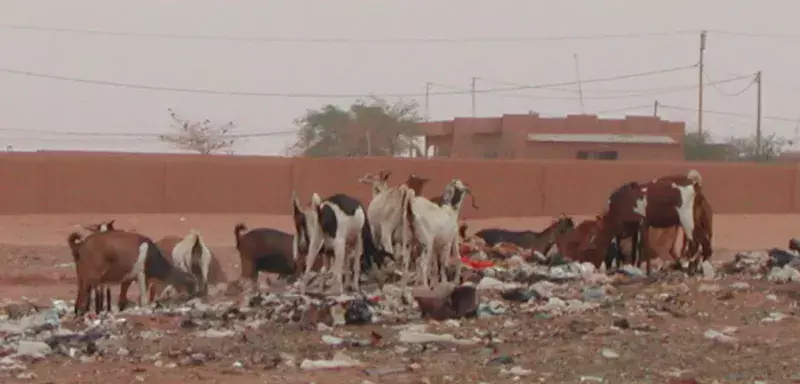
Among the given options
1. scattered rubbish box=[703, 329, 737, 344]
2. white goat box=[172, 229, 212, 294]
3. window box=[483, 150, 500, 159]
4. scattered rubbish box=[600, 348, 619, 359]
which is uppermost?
window box=[483, 150, 500, 159]

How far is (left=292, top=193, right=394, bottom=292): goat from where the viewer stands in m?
15.5

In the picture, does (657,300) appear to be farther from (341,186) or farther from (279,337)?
(341,186)

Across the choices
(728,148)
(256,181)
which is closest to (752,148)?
(728,148)

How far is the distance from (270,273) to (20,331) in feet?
19.6

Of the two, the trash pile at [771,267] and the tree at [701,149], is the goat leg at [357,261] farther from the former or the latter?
the tree at [701,149]

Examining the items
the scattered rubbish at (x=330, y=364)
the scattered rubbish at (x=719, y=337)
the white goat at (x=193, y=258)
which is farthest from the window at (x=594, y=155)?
the scattered rubbish at (x=330, y=364)

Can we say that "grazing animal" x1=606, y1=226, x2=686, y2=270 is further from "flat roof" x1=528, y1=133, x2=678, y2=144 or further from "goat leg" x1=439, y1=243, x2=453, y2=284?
"flat roof" x1=528, y1=133, x2=678, y2=144

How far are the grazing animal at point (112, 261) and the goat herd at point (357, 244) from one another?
11 millimetres

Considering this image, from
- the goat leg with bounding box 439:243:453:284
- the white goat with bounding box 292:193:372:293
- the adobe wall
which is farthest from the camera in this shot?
the adobe wall

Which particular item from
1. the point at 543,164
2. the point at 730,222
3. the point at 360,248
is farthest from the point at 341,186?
the point at 360,248

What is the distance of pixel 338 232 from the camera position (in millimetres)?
15477

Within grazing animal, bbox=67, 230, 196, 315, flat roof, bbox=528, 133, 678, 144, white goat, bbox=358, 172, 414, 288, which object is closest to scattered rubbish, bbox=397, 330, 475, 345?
white goat, bbox=358, 172, 414, 288

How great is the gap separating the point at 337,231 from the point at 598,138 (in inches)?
1430

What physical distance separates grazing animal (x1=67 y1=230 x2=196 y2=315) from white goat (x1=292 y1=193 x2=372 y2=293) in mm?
1752
